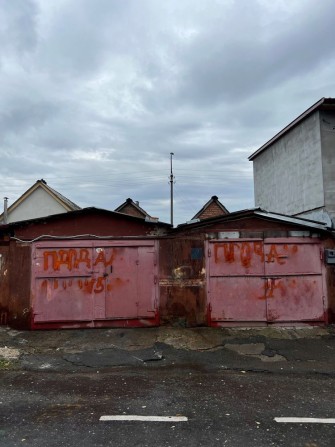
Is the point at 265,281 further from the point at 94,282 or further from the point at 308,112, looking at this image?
the point at 308,112

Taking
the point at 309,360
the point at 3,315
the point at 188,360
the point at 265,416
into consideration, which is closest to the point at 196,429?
the point at 265,416

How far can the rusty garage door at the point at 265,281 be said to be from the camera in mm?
8867

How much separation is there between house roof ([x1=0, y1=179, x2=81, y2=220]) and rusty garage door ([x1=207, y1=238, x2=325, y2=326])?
17.5 m

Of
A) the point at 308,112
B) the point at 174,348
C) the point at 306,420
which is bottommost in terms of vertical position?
the point at 306,420

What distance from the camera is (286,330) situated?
8625 millimetres

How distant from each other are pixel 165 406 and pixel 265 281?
4.86 metres

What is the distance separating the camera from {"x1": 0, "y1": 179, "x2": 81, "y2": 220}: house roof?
2538cm

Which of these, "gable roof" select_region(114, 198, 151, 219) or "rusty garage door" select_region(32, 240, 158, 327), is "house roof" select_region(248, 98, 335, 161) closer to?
"rusty garage door" select_region(32, 240, 158, 327)

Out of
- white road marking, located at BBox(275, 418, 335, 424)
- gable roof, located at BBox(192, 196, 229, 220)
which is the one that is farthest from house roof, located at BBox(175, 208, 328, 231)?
gable roof, located at BBox(192, 196, 229, 220)

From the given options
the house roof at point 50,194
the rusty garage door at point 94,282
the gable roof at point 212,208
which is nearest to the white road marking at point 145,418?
the rusty garage door at point 94,282

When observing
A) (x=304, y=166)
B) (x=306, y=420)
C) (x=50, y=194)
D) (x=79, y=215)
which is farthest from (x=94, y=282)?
(x=50, y=194)

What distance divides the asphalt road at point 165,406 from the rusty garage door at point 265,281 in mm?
2732

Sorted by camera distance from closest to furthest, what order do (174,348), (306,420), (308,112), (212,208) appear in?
(306,420) → (174,348) → (308,112) → (212,208)

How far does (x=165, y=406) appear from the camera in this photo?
4.81 meters
